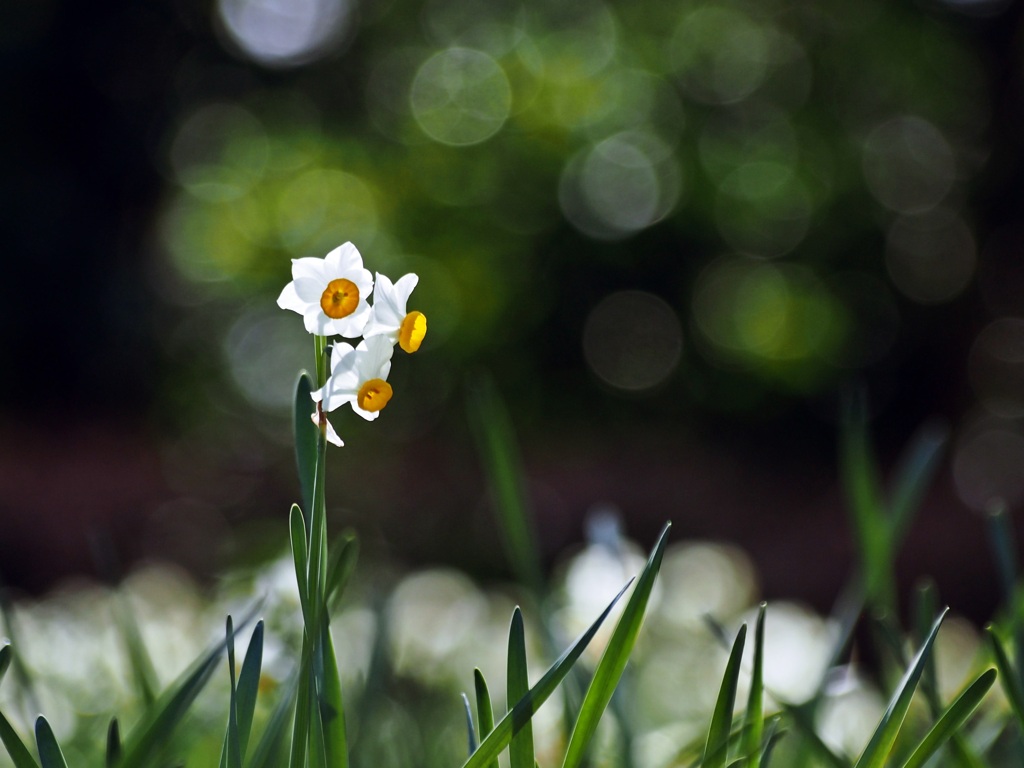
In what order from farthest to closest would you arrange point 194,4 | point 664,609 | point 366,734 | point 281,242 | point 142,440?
point 194,4 → point 142,440 → point 281,242 → point 664,609 → point 366,734

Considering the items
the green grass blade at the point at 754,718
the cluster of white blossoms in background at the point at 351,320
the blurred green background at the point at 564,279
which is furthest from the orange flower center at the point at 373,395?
the blurred green background at the point at 564,279

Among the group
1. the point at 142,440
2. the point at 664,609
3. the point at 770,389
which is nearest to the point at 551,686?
the point at 664,609

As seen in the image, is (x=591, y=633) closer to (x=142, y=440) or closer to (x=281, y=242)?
(x=281, y=242)

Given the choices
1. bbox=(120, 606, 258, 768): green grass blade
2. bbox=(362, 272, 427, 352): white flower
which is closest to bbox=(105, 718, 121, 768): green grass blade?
bbox=(120, 606, 258, 768): green grass blade

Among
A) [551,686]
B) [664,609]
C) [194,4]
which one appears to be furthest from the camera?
[194,4]

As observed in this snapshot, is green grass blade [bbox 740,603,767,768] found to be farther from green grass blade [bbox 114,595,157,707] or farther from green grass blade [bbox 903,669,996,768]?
green grass blade [bbox 114,595,157,707]

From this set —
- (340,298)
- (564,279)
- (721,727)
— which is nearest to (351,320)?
(340,298)

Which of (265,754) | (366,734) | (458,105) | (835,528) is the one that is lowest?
(835,528)
